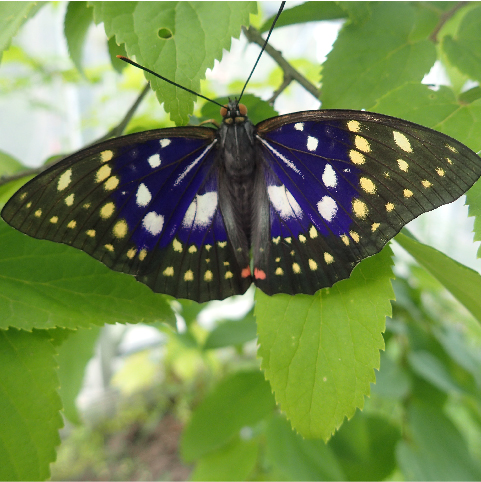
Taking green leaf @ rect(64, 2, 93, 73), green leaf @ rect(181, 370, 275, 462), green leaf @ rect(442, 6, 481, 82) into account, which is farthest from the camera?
green leaf @ rect(181, 370, 275, 462)

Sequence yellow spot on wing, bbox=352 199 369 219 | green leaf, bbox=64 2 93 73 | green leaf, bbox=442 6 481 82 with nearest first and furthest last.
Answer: yellow spot on wing, bbox=352 199 369 219 < green leaf, bbox=442 6 481 82 < green leaf, bbox=64 2 93 73

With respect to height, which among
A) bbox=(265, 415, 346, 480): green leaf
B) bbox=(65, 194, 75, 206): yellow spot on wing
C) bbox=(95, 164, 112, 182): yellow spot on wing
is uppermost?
bbox=(95, 164, 112, 182): yellow spot on wing

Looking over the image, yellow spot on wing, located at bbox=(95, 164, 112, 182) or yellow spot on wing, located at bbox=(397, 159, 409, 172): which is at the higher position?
yellow spot on wing, located at bbox=(95, 164, 112, 182)

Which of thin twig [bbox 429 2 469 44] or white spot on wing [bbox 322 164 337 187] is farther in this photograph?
thin twig [bbox 429 2 469 44]

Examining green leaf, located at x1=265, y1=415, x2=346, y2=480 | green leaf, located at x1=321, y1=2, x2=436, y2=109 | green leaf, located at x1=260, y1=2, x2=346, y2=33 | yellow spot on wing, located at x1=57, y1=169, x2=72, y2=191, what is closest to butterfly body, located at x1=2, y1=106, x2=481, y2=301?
yellow spot on wing, located at x1=57, y1=169, x2=72, y2=191

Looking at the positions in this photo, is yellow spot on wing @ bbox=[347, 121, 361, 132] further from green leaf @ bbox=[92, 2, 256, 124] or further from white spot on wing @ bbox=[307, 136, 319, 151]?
green leaf @ bbox=[92, 2, 256, 124]

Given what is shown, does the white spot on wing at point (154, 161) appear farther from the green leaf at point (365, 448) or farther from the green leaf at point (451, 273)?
the green leaf at point (365, 448)
